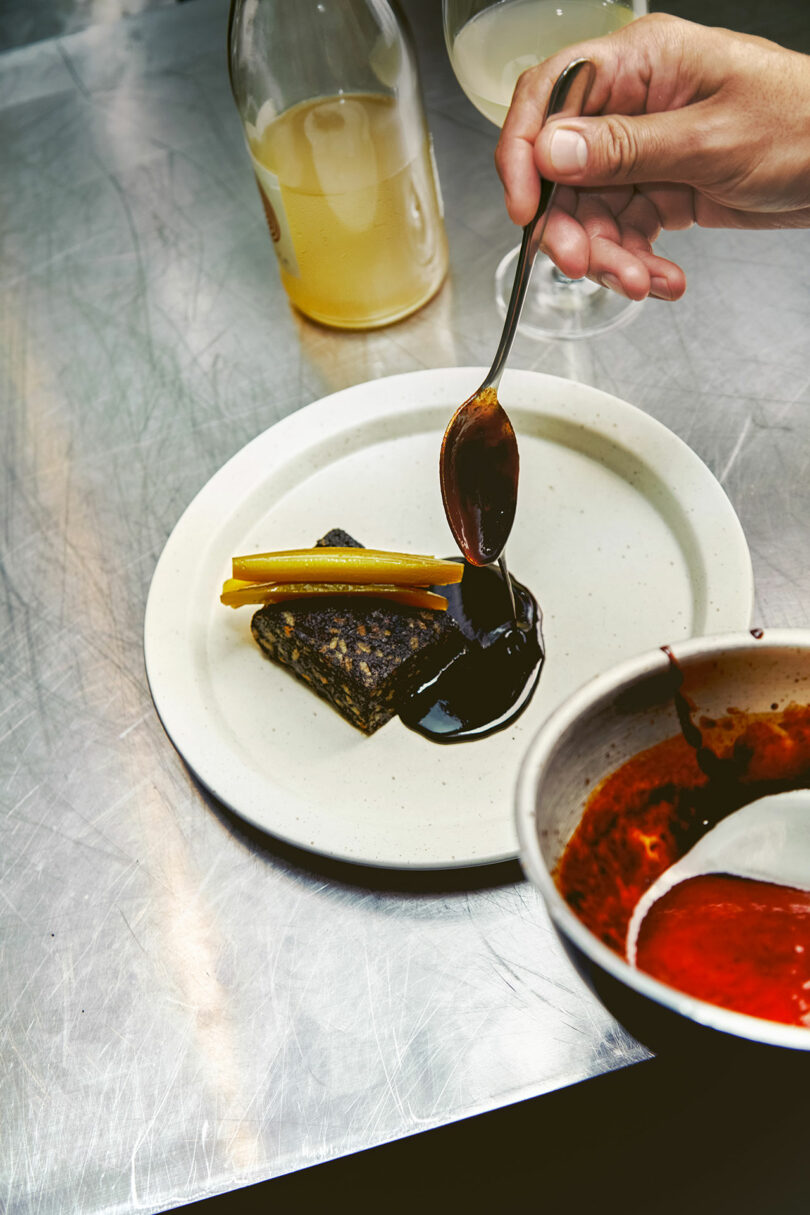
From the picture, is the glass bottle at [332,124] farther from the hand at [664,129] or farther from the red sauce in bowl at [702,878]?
the red sauce in bowl at [702,878]

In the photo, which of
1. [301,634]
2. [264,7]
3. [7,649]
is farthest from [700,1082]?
[264,7]

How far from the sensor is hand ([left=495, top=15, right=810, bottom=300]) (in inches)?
29.4

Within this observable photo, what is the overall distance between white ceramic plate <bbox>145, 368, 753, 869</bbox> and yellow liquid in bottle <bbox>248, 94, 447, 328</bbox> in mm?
147

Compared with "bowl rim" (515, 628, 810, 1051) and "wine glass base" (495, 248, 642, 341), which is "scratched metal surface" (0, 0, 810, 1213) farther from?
"bowl rim" (515, 628, 810, 1051)

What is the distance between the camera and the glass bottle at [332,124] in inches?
34.9

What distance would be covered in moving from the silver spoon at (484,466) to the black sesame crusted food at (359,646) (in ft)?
0.25

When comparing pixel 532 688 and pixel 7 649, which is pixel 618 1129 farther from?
pixel 7 649

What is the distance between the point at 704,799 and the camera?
0.53 metres

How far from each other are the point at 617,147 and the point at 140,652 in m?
0.60

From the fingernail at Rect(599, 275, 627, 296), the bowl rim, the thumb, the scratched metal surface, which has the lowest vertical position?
the scratched metal surface

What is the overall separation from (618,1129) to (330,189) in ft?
2.87

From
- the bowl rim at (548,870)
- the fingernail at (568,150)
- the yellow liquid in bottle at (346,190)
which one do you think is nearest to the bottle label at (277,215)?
the yellow liquid in bottle at (346,190)

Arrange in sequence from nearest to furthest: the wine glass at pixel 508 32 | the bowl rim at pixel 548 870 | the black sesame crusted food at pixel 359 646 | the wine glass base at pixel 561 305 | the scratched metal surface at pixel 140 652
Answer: the bowl rim at pixel 548 870 → the scratched metal surface at pixel 140 652 → the black sesame crusted food at pixel 359 646 → the wine glass at pixel 508 32 → the wine glass base at pixel 561 305

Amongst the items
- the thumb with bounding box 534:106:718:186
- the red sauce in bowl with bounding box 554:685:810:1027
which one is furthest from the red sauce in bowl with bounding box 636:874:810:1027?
the thumb with bounding box 534:106:718:186
